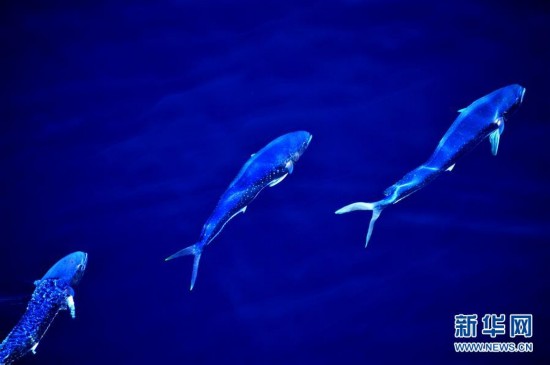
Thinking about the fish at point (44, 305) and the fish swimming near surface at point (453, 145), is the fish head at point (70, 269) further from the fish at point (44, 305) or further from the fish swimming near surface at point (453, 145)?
the fish swimming near surface at point (453, 145)

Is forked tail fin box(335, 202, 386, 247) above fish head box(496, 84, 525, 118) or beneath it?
beneath

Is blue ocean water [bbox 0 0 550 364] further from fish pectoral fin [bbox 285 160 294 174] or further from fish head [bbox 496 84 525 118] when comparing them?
fish head [bbox 496 84 525 118]

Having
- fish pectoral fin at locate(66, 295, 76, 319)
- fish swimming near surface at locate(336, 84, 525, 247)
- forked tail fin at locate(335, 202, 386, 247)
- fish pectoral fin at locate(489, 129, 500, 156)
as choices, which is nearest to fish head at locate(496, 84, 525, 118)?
fish swimming near surface at locate(336, 84, 525, 247)

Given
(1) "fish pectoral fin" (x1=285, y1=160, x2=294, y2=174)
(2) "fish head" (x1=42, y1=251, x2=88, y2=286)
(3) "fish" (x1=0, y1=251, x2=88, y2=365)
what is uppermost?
(1) "fish pectoral fin" (x1=285, y1=160, x2=294, y2=174)

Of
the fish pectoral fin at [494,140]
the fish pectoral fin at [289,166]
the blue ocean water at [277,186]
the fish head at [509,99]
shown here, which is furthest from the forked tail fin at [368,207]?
the fish head at [509,99]

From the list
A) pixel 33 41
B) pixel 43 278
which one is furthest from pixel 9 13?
pixel 43 278

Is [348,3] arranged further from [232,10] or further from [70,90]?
[70,90]
